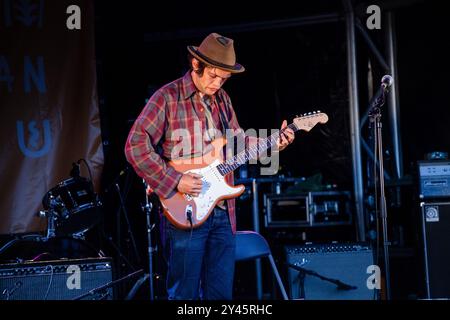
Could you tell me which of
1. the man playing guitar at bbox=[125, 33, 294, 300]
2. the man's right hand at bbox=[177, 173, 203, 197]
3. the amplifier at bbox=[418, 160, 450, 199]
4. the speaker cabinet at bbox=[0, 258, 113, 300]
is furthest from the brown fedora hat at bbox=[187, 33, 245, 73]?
the amplifier at bbox=[418, 160, 450, 199]

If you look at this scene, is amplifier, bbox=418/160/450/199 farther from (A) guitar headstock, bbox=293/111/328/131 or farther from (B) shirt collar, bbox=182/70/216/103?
(B) shirt collar, bbox=182/70/216/103

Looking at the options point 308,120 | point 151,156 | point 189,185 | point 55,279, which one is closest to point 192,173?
point 189,185

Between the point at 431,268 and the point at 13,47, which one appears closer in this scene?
the point at 431,268

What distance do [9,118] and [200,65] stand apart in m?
2.39

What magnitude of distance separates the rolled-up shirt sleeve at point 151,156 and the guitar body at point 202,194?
82mm

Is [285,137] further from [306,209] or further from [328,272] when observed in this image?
[306,209]

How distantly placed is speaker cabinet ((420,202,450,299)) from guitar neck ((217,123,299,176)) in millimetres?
1585

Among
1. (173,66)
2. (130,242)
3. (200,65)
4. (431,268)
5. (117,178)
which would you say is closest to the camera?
(200,65)

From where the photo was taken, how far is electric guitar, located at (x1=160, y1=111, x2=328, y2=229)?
14.3ft

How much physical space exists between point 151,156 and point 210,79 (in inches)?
29.0

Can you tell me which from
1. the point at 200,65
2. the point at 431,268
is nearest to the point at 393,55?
the point at 431,268
